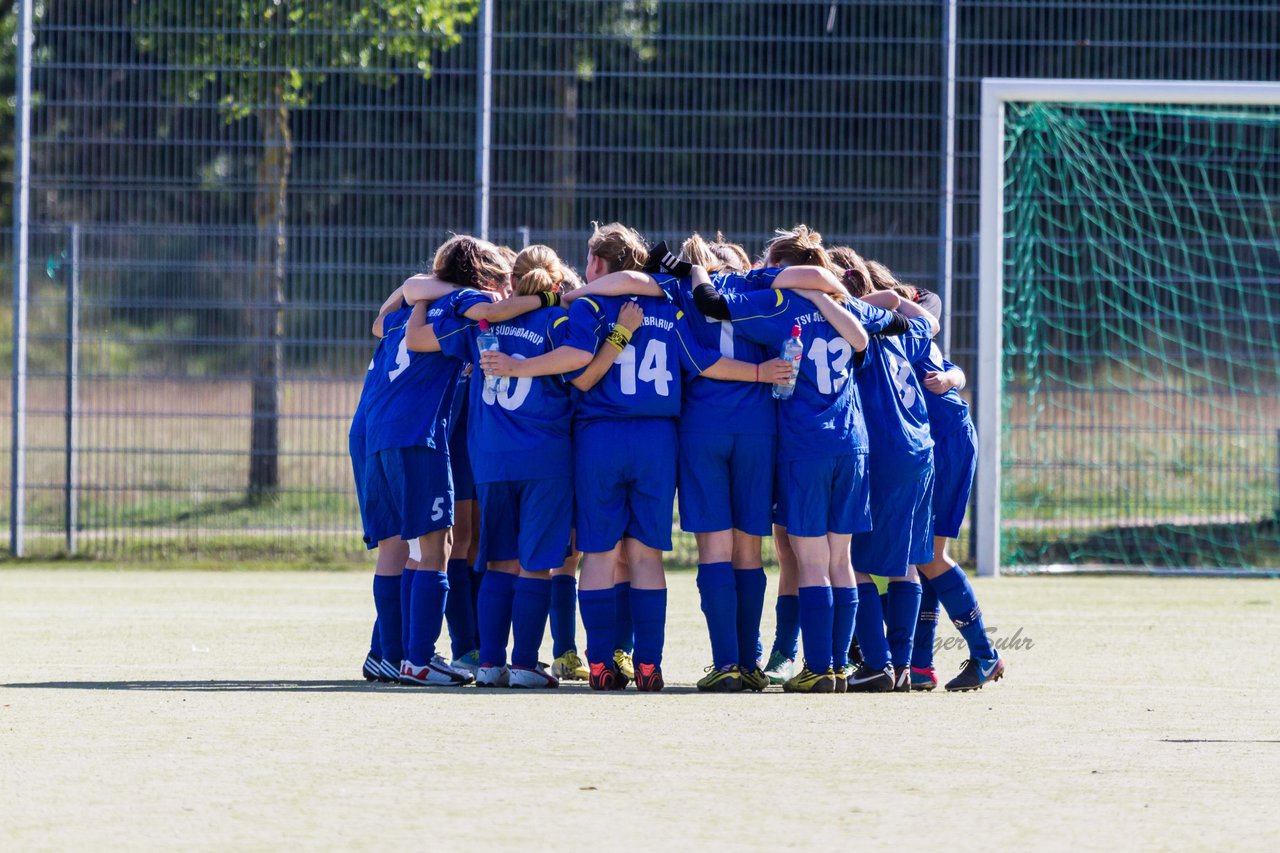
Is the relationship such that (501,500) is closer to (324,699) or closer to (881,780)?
(324,699)

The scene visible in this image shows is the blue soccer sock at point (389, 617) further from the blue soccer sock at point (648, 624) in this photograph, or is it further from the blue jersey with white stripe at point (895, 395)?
the blue jersey with white stripe at point (895, 395)

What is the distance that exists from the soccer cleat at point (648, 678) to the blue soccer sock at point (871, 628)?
0.79m

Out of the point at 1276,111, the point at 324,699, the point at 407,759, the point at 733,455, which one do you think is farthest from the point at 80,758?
the point at 1276,111

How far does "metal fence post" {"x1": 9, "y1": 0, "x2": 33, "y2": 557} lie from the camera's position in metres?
12.0

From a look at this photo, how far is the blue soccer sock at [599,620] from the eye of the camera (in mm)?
6438

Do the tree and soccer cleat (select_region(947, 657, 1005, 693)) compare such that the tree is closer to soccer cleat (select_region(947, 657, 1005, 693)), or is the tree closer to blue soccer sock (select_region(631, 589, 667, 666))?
blue soccer sock (select_region(631, 589, 667, 666))

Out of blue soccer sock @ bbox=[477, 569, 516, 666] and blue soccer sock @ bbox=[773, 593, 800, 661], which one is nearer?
blue soccer sock @ bbox=[477, 569, 516, 666]

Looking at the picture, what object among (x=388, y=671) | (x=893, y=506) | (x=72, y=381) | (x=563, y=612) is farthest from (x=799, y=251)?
(x=72, y=381)

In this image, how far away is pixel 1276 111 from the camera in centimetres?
1441

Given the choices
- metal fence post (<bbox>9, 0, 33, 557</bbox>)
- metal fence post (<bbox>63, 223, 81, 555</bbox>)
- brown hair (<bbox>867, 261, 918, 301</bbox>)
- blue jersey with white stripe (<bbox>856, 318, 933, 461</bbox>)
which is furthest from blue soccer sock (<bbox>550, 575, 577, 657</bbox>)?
metal fence post (<bbox>9, 0, 33, 557</bbox>)

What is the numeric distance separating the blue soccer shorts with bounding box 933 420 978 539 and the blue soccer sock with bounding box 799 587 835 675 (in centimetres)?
71

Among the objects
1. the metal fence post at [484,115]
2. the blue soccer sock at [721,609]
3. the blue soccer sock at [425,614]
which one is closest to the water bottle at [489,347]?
the blue soccer sock at [425,614]

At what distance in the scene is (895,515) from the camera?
6566 mm

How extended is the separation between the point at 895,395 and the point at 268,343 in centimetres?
622
